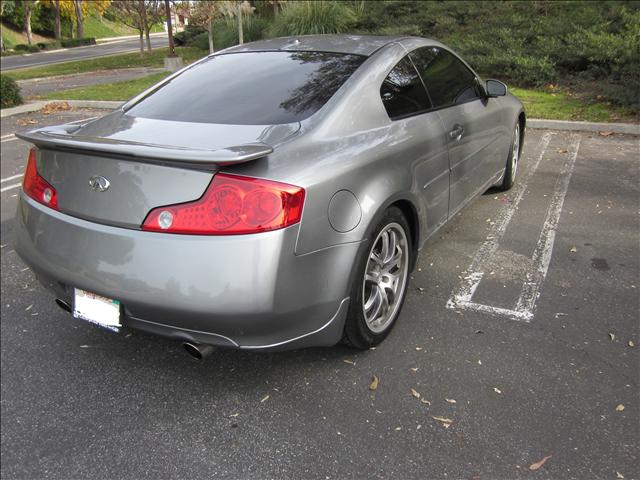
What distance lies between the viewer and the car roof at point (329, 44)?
333cm

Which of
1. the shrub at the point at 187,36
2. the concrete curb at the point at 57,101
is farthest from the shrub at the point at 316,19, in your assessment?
the shrub at the point at 187,36

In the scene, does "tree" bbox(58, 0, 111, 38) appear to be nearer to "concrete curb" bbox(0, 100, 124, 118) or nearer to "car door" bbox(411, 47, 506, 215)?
"concrete curb" bbox(0, 100, 124, 118)

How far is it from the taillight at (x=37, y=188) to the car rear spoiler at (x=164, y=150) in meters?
0.21

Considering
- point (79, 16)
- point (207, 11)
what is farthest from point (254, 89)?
point (79, 16)

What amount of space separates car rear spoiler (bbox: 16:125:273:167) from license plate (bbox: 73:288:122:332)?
0.64m

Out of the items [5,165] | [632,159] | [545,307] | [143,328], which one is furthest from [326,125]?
[5,165]

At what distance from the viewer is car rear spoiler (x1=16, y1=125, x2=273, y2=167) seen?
2.11 m

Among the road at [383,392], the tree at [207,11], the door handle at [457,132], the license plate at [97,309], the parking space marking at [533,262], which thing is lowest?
the road at [383,392]

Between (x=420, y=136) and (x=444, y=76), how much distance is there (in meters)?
0.89

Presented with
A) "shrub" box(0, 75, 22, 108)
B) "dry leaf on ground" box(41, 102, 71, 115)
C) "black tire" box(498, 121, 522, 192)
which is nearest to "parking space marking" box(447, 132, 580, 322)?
"black tire" box(498, 121, 522, 192)

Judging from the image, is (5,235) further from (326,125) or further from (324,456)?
(324,456)

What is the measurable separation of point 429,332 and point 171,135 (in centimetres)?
175

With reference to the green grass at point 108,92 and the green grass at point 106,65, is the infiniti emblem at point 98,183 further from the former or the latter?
the green grass at point 106,65

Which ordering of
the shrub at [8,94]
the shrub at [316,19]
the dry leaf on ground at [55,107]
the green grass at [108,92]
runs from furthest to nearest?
the shrub at [316,19]
the green grass at [108,92]
the dry leaf on ground at [55,107]
the shrub at [8,94]
